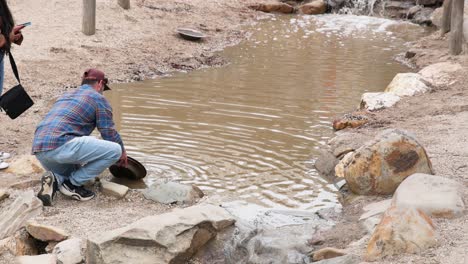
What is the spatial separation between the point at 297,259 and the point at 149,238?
3.61ft

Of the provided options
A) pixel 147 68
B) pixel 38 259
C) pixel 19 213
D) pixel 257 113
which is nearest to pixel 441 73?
pixel 257 113

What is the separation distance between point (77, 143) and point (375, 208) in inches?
103

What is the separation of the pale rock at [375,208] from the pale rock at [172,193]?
5.08ft

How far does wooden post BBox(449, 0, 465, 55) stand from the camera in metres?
12.0

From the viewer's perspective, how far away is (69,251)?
4941 mm

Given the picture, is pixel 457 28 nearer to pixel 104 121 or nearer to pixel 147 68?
pixel 147 68

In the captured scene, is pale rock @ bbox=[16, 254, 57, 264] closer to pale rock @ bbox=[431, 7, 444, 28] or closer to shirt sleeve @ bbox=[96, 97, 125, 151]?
shirt sleeve @ bbox=[96, 97, 125, 151]

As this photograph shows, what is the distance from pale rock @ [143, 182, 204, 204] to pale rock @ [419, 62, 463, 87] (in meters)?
5.66

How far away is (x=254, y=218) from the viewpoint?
5.93m

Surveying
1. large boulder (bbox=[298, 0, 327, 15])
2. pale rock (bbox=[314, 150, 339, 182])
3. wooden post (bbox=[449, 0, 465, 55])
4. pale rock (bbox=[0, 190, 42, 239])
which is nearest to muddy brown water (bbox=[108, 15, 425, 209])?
pale rock (bbox=[314, 150, 339, 182])

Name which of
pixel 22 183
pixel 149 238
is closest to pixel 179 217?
pixel 149 238

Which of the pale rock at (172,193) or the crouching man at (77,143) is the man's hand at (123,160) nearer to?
the crouching man at (77,143)

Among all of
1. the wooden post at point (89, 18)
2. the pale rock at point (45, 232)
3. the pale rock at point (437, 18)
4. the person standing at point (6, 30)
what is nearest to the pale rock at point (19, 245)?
the pale rock at point (45, 232)

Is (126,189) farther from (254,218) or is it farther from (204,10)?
(204,10)
